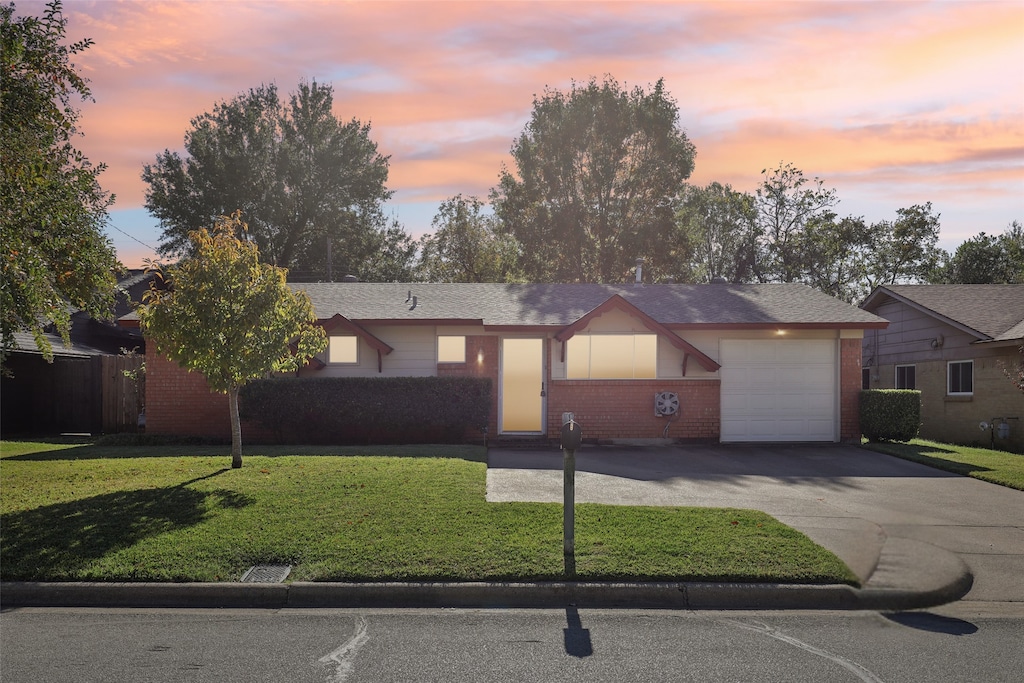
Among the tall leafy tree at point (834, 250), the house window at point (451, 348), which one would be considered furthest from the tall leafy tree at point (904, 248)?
the house window at point (451, 348)

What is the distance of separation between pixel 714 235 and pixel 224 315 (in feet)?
139

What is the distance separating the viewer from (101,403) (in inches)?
850

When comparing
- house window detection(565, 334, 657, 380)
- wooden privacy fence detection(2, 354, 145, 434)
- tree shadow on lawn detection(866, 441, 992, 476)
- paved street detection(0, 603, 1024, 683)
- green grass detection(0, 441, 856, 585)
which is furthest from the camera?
wooden privacy fence detection(2, 354, 145, 434)

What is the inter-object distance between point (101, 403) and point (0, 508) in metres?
13.8

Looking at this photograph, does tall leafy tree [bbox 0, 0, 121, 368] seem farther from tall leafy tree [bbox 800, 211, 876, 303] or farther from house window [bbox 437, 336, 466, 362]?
tall leafy tree [bbox 800, 211, 876, 303]

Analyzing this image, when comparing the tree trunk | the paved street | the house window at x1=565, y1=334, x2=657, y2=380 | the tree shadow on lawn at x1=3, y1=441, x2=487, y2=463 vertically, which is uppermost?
the house window at x1=565, y1=334, x2=657, y2=380

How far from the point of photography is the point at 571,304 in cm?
1941

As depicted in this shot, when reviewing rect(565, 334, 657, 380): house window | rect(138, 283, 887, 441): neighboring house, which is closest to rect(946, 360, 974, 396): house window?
rect(138, 283, 887, 441): neighboring house

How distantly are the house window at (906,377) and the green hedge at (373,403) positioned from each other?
1441 centimetres

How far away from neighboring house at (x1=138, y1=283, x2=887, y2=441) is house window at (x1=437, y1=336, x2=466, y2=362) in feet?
0.08

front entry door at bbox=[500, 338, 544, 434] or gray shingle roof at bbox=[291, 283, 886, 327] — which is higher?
gray shingle roof at bbox=[291, 283, 886, 327]

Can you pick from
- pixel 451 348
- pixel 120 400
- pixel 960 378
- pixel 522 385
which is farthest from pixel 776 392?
pixel 120 400

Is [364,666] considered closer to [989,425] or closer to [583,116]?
[989,425]

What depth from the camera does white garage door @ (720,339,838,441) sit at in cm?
1755
